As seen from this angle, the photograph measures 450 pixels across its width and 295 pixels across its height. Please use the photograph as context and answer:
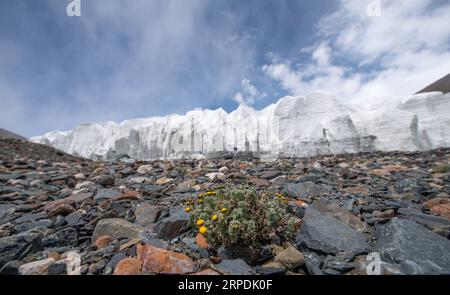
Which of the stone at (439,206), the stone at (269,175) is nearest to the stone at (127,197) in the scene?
the stone at (269,175)

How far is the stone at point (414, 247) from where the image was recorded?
180 centimetres

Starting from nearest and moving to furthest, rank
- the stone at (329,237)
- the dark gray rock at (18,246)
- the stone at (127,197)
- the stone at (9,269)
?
the stone at (9,269), the dark gray rock at (18,246), the stone at (329,237), the stone at (127,197)

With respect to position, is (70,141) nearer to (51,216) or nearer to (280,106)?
(280,106)

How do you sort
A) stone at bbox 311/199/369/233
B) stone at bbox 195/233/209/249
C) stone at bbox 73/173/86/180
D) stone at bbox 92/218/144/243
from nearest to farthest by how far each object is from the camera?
stone at bbox 195/233/209/249 < stone at bbox 92/218/144/243 < stone at bbox 311/199/369/233 < stone at bbox 73/173/86/180

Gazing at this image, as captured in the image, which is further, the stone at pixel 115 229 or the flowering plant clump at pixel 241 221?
the stone at pixel 115 229

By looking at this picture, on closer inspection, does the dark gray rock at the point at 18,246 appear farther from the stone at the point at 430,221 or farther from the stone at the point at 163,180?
the stone at the point at 430,221

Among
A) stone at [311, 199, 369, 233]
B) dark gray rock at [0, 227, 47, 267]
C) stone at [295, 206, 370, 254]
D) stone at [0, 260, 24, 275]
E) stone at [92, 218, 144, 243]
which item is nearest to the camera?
stone at [0, 260, 24, 275]

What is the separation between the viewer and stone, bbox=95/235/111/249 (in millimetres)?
2289

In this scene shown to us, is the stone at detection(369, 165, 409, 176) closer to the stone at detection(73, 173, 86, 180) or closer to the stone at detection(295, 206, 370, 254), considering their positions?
the stone at detection(295, 206, 370, 254)

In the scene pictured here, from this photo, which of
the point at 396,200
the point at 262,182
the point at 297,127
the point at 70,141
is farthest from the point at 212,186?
the point at 70,141

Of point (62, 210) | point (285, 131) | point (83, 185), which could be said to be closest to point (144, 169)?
point (83, 185)

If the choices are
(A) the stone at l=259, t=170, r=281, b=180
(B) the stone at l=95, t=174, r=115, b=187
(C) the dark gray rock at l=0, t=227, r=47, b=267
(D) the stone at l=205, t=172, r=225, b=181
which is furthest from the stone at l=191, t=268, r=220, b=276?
(B) the stone at l=95, t=174, r=115, b=187

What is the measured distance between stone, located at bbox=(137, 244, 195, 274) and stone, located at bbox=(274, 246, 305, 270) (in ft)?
2.64

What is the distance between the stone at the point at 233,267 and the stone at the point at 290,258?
0.99 ft
